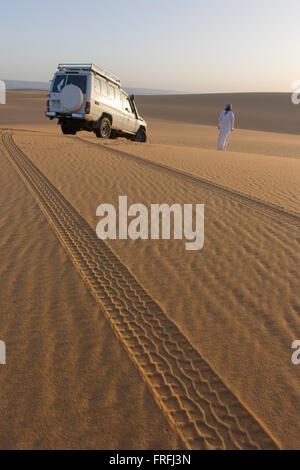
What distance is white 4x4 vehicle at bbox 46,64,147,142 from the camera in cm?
1271

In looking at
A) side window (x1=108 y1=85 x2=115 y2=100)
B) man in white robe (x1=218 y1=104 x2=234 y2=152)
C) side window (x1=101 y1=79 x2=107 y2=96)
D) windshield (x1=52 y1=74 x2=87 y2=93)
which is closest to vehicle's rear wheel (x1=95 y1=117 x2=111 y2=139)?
side window (x1=108 y1=85 x2=115 y2=100)

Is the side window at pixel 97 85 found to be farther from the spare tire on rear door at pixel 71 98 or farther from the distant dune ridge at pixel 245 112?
the distant dune ridge at pixel 245 112

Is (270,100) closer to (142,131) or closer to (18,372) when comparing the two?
(142,131)

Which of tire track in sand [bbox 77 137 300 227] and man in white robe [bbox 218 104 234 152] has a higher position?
man in white robe [bbox 218 104 234 152]

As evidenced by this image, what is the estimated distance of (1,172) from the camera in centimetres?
791

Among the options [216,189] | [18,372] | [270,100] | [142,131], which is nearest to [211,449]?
[18,372]

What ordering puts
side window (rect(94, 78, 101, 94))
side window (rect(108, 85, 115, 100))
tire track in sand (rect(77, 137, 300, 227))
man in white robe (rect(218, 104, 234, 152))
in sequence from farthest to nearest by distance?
1. man in white robe (rect(218, 104, 234, 152))
2. side window (rect(108, 85, 115, 100))
3. side window (rect(94, 78, 101, 94))
4. tire track in sand (rect(77, 137, 300, 227))

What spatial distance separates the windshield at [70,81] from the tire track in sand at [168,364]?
32.3ft

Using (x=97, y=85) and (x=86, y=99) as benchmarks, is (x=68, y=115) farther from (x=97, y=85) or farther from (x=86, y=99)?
(x=97, y=85)

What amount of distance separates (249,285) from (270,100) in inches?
2471

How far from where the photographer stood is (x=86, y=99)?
502 inches

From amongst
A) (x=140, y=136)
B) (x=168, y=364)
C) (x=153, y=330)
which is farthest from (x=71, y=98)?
(x=168, y=364)

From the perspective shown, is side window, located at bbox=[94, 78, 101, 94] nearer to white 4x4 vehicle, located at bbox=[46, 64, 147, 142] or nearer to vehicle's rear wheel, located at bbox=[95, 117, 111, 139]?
white 4x4 vehicle, located at bbox=[46, 64, 147, 142]

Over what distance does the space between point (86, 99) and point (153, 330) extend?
11423 mm
